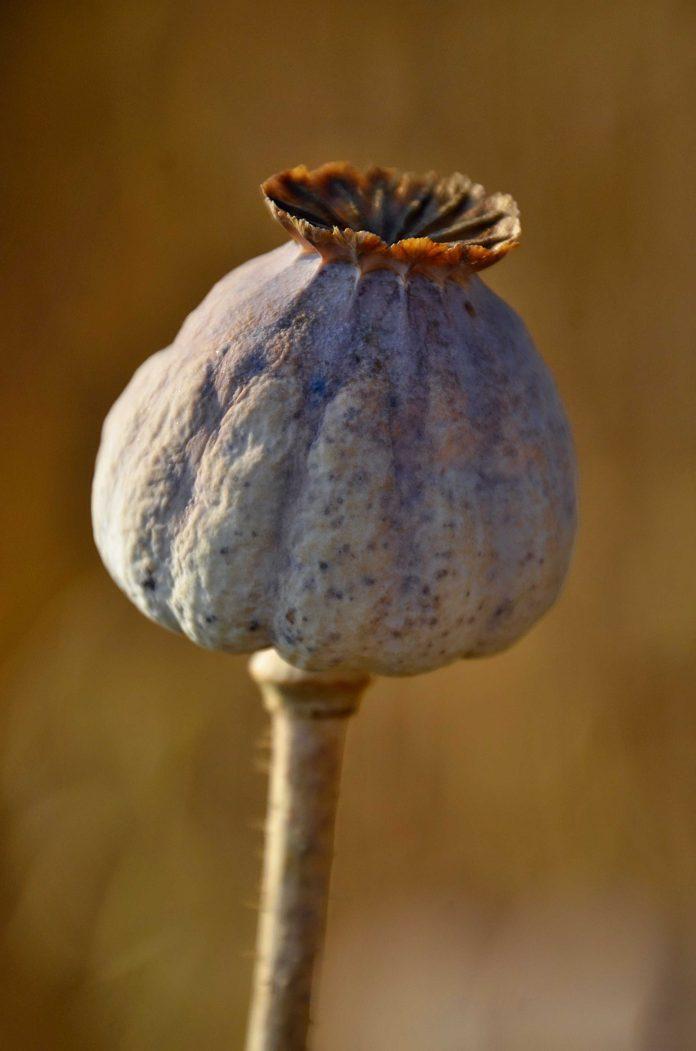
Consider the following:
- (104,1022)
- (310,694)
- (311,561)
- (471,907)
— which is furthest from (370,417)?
(104,1022)

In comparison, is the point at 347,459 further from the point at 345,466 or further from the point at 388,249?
the point at 388,249

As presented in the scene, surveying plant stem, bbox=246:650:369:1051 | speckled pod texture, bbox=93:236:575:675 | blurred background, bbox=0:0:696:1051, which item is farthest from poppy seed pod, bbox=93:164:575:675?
blurred background, bbox=0:0:696:1051

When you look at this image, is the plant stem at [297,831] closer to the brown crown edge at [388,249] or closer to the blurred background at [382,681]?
the brown crown edge at [388,249]

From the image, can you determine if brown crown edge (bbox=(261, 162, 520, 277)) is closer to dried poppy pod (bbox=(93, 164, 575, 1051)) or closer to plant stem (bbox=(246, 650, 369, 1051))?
dried poppy pod (bbox=(93, 164, 575, 1051))

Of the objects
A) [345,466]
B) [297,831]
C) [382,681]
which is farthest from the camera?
[382,681]

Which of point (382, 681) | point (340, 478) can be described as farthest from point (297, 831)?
point (382, 681)
